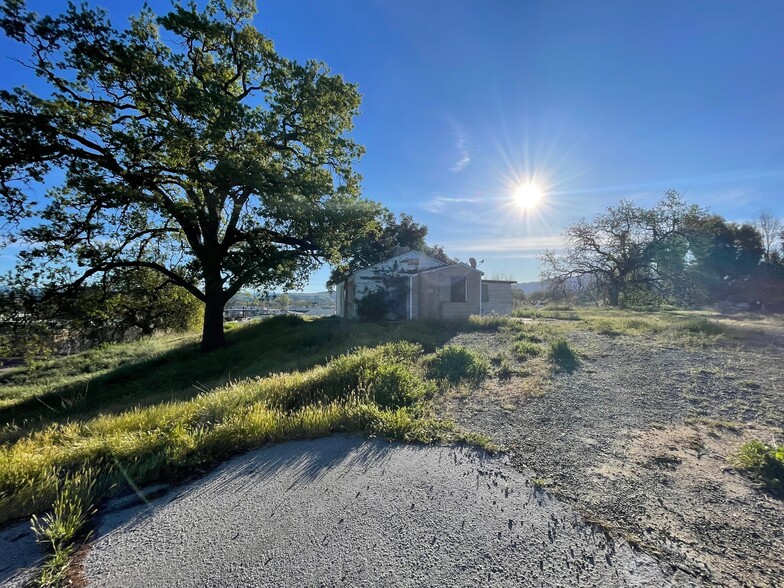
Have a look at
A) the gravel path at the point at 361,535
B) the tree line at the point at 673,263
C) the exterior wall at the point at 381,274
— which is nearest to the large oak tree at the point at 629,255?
the tree line at the point at 673,263

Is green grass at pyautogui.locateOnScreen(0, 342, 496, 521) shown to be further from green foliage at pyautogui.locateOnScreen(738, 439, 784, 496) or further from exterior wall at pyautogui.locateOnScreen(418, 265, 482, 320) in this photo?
exterior wall at pyautogui.locateOnScreen(418, 265, 482, 320)

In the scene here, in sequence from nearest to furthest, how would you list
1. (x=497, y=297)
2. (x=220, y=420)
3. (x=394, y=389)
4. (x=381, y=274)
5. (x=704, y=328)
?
(x=220, y=420) → (x=394, y=389) → (x=704, y=328) → (x=381, y=274) → (x=497, y=297)

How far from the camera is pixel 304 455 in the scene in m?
3.31

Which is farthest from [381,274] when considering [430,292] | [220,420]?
[220,420]

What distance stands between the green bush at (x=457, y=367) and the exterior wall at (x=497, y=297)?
1614 cm

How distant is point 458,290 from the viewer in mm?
19219

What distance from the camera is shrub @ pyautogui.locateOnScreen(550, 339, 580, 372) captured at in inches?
264

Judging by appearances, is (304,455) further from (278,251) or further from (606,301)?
(606,301)

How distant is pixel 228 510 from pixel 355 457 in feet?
3.89

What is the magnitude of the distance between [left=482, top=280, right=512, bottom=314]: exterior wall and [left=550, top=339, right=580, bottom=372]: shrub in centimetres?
1495

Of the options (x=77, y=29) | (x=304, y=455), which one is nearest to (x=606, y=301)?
(x=304, y=455)

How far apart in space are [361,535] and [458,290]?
17.6m

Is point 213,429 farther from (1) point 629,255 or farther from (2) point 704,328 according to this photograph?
(1) point 629,255

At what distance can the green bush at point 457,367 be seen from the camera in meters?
6.07
